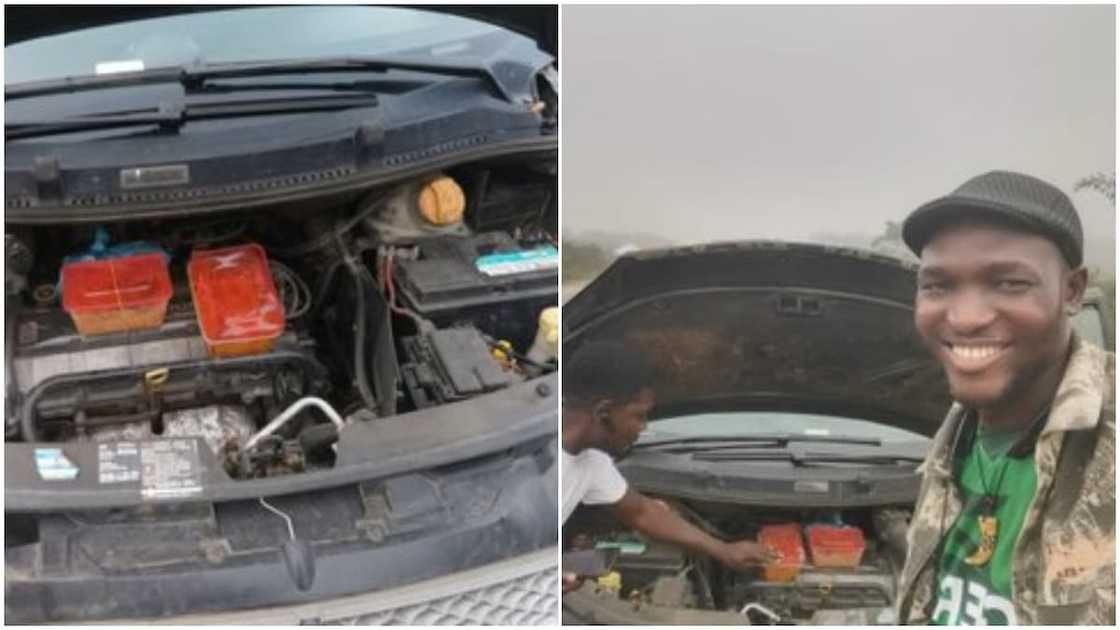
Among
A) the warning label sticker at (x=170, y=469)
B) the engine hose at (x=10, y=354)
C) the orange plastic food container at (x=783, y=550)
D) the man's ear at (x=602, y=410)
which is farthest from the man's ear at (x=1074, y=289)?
the engine hose at (x=10, y=354)

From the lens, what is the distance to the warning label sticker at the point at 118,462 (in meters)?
1.39

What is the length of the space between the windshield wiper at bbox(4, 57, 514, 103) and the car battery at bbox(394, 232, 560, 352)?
0.82 feet

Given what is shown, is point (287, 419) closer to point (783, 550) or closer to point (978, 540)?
→ point (783, 550)

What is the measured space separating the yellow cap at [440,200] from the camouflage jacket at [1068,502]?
778 mm

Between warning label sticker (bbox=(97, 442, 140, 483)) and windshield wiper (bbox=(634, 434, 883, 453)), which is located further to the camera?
windshield wiper (bbox=(634, 434, 883, 453))

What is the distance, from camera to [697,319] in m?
1.66

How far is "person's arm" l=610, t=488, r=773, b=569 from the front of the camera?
1672 millimetres

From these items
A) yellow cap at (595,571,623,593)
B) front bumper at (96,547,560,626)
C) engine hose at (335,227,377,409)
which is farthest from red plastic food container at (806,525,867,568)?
engine hose at (335,227,377,409)

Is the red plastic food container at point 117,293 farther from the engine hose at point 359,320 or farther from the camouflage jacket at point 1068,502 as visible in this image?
the camouflage jacket at point 1068,502

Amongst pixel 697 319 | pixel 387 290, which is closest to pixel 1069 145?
pixel 697 319

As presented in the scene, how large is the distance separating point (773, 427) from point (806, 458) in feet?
0.23

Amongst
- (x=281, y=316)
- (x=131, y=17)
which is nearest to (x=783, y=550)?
(x=281, y=316)

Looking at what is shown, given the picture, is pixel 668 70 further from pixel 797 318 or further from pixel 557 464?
pixel 557 464

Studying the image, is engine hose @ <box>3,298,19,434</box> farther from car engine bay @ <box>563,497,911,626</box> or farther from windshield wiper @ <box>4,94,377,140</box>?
car engine bay @ <box>563,497,911,626</box>
